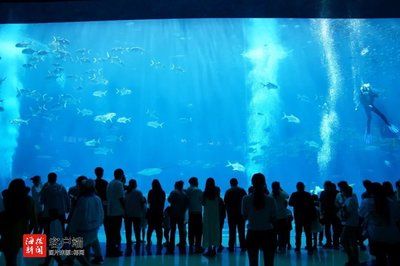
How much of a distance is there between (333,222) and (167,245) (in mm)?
3434

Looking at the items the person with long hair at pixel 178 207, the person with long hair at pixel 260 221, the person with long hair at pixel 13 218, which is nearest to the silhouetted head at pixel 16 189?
the person with long hair at pixel 13 218

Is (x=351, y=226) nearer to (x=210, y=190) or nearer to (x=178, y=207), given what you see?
(x=210, y=190)

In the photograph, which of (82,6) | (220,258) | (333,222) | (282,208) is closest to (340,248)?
(333,222)

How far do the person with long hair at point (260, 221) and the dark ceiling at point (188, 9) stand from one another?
5.71 metres

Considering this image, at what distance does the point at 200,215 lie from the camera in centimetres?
759

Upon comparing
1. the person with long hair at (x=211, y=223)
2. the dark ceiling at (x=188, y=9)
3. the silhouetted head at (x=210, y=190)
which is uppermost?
the dark ceiling at (x=188, y=9)

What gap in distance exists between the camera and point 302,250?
26.4 feet

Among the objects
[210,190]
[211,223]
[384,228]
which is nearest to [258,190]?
[384,228]

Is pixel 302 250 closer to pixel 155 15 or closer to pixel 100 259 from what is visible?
pixel 100 259

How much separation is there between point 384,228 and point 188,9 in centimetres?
694

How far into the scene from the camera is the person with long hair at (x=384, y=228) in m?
4.33

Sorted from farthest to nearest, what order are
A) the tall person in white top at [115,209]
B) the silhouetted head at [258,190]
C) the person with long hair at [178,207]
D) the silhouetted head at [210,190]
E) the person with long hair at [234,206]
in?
the person with long hair at [178,207], the person with long hair at [234,206], the silhouetted head at [210,190], the tall person in white top at [115,209], the silhouetted head at [258,190]

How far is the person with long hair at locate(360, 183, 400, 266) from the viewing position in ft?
14.2

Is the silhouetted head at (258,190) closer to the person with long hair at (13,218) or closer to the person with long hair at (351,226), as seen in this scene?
the person with long hair at (351,226)
